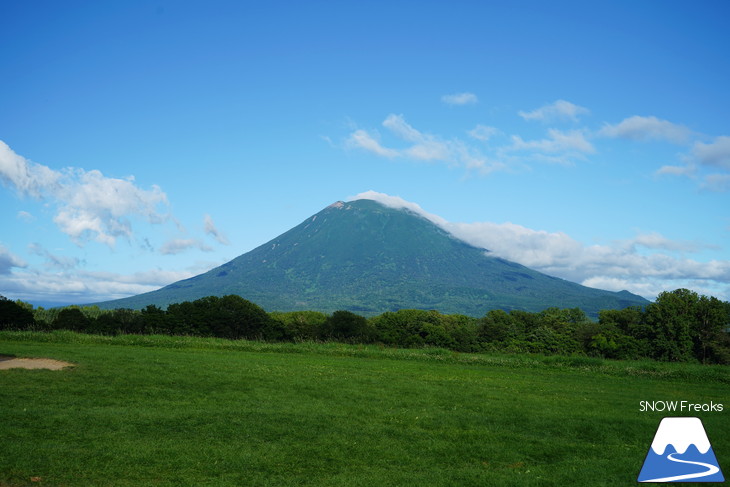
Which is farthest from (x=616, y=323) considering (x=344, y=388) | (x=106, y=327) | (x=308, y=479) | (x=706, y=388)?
(x=308, y=479)

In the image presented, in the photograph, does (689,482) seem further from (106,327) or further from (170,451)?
(106,327)

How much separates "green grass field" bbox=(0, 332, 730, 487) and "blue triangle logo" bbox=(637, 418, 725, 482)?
1.90 feet

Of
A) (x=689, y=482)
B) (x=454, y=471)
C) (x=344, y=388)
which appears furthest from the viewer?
(x=344, y=388)

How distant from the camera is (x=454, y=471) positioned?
10938mm

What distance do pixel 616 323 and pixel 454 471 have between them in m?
52.8

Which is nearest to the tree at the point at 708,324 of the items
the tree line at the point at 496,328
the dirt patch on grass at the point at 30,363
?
the tree line at the point at 496,328

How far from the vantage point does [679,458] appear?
10219mm

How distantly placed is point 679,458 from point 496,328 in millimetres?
51363

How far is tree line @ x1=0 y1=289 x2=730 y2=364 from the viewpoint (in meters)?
49.2

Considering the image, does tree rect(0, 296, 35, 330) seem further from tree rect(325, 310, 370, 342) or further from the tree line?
tree rect(325, 310, 370, 342)

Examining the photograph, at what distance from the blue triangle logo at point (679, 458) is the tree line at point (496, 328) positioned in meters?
34.1

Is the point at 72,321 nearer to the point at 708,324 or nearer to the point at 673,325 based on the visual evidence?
the point at 673,325

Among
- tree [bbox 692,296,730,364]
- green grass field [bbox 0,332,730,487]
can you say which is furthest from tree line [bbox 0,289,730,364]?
green grass field [bbox 0,332,730,487]

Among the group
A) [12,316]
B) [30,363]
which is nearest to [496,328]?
[12,316]
